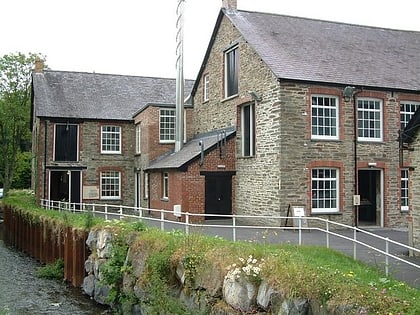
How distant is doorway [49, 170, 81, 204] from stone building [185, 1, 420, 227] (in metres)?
12.9

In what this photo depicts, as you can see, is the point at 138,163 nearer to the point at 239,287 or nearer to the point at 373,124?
the point at 373,124

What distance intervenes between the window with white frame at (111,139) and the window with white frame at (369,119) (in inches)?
719

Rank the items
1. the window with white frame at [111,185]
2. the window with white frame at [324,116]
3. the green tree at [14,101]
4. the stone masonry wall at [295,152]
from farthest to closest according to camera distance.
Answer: the green tree at [14,101] < the window with white frame at [111,185] < the window with white frame at [324,116] < the stone masonry wall at [295,152]

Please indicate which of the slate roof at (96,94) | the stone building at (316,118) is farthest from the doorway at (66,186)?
the stone building at (316,118)

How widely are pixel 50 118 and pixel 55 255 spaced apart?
43.1ft

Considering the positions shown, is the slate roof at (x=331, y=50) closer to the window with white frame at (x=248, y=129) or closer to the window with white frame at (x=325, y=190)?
the window with white frame at (x=248, y=129)

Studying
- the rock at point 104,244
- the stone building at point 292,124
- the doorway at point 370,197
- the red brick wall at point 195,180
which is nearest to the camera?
the rock at point 104,244

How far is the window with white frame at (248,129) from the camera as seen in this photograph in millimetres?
22795

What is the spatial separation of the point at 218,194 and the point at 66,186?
14.1m

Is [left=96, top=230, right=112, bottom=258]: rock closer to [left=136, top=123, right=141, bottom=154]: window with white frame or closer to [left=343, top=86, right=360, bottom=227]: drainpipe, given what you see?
[left=343, top=86, right=360, bottom=227]: drainpipe

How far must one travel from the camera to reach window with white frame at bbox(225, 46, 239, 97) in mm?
24641

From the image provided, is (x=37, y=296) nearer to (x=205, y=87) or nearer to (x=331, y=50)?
(x=205, y=87)

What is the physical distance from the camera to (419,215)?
1518 cm

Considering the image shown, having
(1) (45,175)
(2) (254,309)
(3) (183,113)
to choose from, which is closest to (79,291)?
(2) (254,309)
